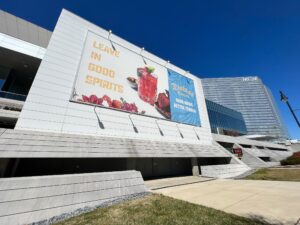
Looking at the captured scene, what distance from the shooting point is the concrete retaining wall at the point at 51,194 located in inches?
192

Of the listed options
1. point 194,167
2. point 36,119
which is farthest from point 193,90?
point 36,119

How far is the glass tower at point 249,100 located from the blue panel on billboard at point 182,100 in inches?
Answer: 5875

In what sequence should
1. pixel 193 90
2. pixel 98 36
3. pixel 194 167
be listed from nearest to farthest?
pixel 98 36
pixel 194 167
pixel 193 90

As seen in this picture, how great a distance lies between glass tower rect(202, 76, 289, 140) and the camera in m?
146

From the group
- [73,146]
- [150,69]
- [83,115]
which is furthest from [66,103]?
[150,69]

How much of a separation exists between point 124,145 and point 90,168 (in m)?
3.48

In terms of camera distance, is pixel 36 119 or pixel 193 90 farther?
pixel 193 90

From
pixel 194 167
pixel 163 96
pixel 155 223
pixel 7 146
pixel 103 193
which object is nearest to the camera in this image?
pixel 155 223

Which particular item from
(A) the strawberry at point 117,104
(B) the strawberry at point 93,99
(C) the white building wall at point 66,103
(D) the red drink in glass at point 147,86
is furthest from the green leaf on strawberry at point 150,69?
(B) the strawberry at point 93,99

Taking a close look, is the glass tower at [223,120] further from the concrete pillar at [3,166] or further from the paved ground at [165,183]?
the concrete pillar at [3,166]

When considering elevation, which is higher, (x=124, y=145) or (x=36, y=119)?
(x=36, y=119)

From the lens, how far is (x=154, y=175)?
16625 millimetres

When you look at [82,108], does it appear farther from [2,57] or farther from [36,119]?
[2,57]

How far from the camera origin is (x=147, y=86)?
18.0 metres
